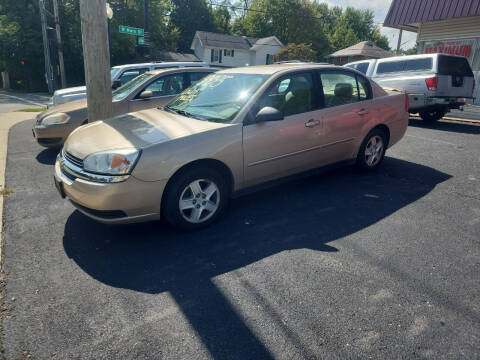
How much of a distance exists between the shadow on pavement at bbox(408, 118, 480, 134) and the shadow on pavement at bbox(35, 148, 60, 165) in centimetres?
946

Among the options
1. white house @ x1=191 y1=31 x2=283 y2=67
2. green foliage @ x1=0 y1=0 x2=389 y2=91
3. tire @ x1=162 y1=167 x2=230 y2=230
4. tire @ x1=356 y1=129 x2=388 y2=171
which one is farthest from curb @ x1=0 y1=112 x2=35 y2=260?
white house @ x1=191 y1=31 x2=283 y2=67

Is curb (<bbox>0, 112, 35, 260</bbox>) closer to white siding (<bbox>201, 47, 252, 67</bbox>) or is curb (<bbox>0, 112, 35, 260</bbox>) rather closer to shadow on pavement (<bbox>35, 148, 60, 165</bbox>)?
shadow on pavement (<bbox>35, 148, 60, 165</bbox>)

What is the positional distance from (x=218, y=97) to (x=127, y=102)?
3.02 m

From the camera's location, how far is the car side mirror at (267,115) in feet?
13.0

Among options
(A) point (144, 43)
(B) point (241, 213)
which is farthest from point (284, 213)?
(A) point (144, 43)

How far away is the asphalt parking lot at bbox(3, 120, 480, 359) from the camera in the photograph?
7.72 ft

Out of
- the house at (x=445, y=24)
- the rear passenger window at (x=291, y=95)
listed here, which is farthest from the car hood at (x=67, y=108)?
the house at (x=445, y=24)

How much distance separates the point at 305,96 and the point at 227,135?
1.40 meters

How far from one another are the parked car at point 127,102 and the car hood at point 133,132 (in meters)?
2.57

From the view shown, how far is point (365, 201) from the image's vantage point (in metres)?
4.70

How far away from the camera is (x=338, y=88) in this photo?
5016 millimetres

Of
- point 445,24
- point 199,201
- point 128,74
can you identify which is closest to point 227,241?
point 199,201

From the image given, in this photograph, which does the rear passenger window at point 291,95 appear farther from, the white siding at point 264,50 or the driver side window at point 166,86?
the white siding at point 264,50

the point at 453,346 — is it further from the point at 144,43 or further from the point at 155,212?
the point at 144,43
